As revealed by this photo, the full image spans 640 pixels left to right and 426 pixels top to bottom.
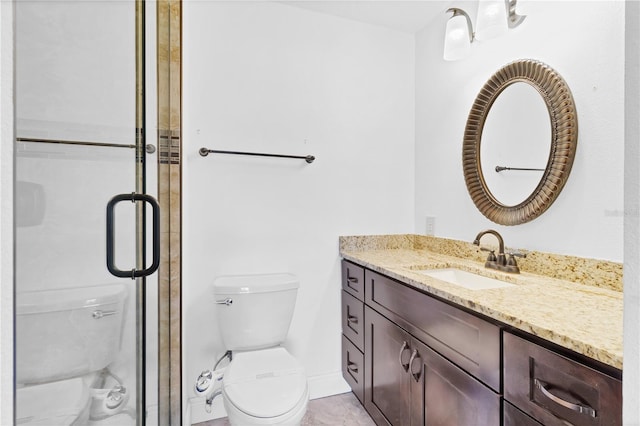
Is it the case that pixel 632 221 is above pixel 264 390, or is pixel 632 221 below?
above

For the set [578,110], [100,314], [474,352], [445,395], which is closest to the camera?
[100,314]

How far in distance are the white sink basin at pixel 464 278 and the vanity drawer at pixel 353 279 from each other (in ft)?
1.21

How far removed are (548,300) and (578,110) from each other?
790mm

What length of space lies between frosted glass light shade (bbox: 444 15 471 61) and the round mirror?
321 millimetres

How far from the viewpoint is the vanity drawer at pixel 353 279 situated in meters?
1.83

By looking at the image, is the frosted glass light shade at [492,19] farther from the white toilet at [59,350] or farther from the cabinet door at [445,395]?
the white toilet at [59,350]

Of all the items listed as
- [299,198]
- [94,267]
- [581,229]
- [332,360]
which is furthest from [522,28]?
[332,360]

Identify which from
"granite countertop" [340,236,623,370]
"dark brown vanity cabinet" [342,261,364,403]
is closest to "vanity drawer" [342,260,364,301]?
"dark brown vanity cabinet" [342,261,364,403]

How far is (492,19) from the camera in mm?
1458

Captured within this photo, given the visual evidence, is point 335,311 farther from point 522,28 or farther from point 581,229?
point 522,28

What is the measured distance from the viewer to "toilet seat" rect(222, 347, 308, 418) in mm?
1202

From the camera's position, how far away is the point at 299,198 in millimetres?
1993

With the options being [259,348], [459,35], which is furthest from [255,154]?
[459,35]

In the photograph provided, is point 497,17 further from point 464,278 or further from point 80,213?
point 80,213
